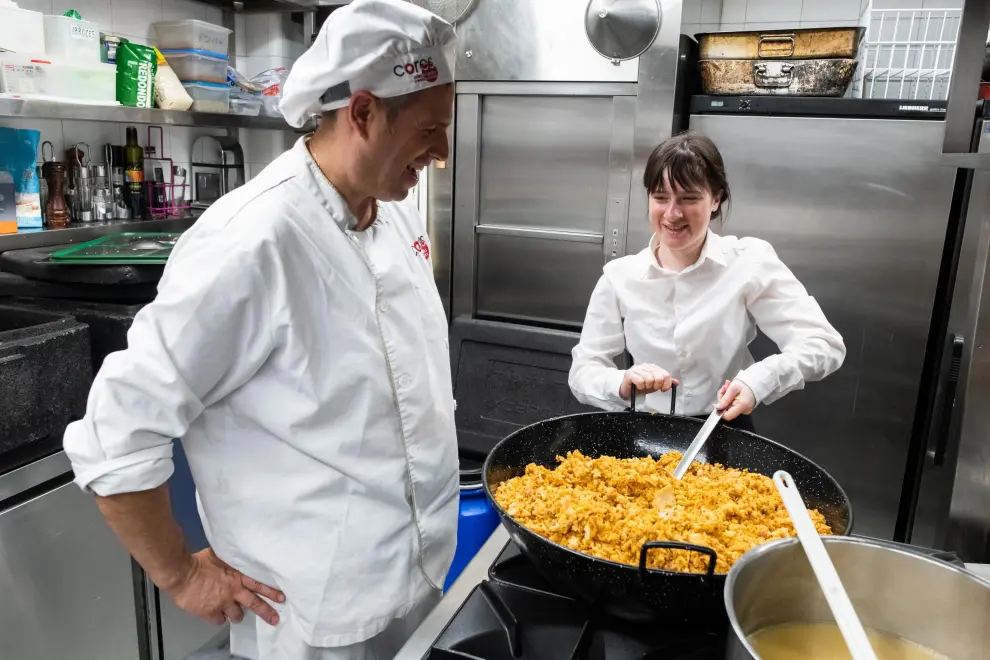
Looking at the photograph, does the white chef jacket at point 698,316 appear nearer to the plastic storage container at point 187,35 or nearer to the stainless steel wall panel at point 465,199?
the stainless steel wall panel at point 465,199

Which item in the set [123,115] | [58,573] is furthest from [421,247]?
[123,115]

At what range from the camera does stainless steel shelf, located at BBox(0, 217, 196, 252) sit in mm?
2131

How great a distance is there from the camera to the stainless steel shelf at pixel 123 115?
6.12 ft

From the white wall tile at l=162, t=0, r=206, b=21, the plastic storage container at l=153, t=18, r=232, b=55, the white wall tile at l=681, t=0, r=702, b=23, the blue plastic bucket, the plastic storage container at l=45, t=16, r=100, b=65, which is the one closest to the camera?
the blue plastic bucket

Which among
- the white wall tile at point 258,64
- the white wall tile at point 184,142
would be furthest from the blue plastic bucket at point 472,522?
the white wall tile at point 258,64

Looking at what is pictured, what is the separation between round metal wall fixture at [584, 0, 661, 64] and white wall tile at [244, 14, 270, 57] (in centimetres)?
134

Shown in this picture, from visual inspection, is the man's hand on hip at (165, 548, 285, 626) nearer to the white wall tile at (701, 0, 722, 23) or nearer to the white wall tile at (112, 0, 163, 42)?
the white wall tile at (112, 0, 163, 42)

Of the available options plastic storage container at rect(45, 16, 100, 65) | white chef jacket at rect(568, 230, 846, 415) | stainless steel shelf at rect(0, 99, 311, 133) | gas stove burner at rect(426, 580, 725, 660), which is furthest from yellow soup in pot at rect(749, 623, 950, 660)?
plastic storage container at rect(45, 16, 100, 65)

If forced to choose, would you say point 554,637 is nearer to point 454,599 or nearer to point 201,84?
point 454,599

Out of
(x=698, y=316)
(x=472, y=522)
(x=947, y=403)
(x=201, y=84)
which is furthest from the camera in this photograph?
(x=201, y=84)

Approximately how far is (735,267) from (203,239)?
1.30 m

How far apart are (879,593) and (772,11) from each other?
296 centimetres

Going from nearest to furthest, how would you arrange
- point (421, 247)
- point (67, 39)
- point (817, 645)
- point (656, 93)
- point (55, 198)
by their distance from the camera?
point (817, 645)
point (421, 247)
point (67, 39)
point (55, 198)
point (656, 93)

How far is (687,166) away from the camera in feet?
5.44
